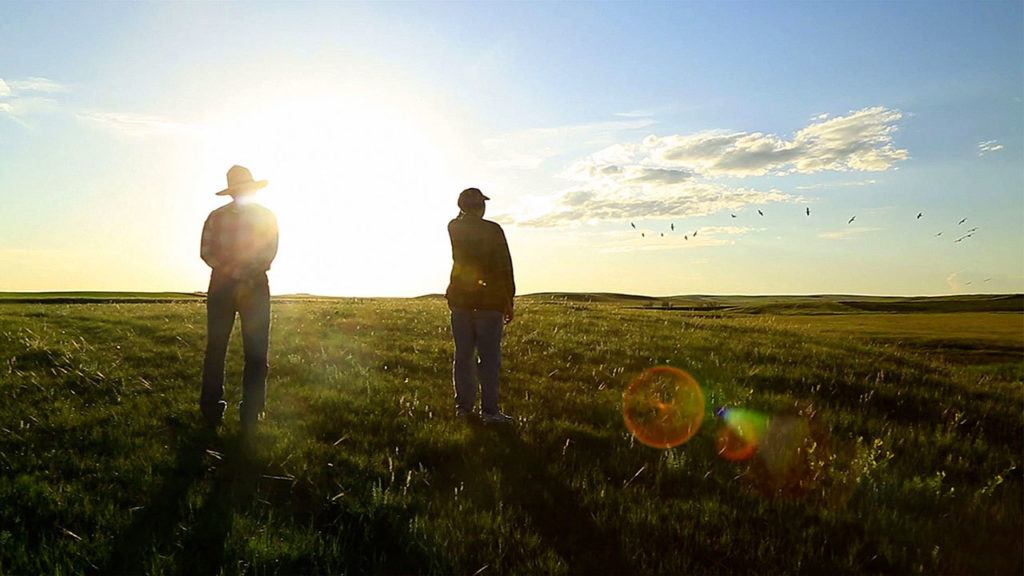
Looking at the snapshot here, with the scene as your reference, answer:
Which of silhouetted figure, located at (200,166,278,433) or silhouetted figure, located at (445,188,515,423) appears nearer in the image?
silhouetted figure, located at (200,166,278,433)

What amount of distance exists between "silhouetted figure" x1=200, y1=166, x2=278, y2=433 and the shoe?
268 cm

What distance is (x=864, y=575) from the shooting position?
398cm

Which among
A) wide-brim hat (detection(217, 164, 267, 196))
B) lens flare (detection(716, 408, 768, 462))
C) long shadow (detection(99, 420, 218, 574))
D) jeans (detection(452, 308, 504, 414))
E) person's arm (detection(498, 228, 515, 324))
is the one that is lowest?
long shadow (detection(99, 420, 218, 574))

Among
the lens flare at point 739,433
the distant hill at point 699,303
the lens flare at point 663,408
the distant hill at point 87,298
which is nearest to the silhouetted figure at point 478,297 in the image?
the lens flare at point 663,408

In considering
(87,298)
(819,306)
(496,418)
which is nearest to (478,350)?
(496,418)

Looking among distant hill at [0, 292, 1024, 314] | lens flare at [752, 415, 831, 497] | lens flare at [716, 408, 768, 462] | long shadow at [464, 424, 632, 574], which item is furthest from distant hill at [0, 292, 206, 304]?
lens flare at [752, 415, 831, 497]

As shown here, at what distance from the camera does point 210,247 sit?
288 inches

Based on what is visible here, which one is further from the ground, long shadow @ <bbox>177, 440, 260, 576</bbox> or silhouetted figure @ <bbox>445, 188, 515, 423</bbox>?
silhouetted figure @ <bbox>445, 188, 515, 423</bbox>

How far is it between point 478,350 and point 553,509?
307 cm

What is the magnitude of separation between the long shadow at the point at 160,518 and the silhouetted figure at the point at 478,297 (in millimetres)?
2974

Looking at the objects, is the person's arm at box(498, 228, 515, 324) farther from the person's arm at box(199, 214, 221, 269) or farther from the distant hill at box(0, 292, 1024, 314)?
the distant hill at box(0, 292, 1024, 314)

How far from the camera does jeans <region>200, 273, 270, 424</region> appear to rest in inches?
291

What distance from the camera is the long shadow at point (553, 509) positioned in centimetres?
406

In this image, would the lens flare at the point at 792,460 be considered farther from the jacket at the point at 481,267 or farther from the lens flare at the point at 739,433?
the jacket at the point at 481,267
